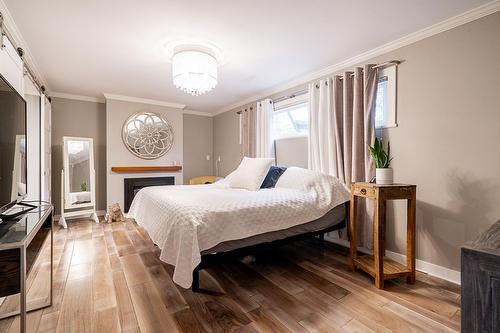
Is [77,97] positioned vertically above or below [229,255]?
above

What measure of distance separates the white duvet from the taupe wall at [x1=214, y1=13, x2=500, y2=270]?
0.73 metres

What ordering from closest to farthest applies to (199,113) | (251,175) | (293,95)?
1. (251,175)
2. (293,95)
3. (199,113)

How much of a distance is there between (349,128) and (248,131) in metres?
2.01

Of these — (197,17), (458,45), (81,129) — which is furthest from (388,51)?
(81,129)

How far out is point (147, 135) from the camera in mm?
4684

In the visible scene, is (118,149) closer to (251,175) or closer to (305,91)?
(251,175)

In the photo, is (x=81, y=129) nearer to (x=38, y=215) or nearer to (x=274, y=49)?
(x=38, y=215)

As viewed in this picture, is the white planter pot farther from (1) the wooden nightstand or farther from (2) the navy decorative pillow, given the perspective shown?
(2) the navy decorative pillow

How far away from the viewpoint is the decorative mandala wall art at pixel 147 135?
14.8 feet

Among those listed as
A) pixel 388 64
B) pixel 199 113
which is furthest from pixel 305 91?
pixel 199 113

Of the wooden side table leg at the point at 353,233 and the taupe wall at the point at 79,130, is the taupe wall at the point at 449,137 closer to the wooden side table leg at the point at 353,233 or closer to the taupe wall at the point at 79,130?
the wooden side table leg at the point at 353,233

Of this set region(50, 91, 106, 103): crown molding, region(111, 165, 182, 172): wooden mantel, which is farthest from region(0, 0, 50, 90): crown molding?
region(111, 165, 182, 172): wooden mantel

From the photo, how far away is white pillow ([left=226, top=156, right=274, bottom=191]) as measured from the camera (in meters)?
2.88

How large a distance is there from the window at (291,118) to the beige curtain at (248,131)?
452 mm
